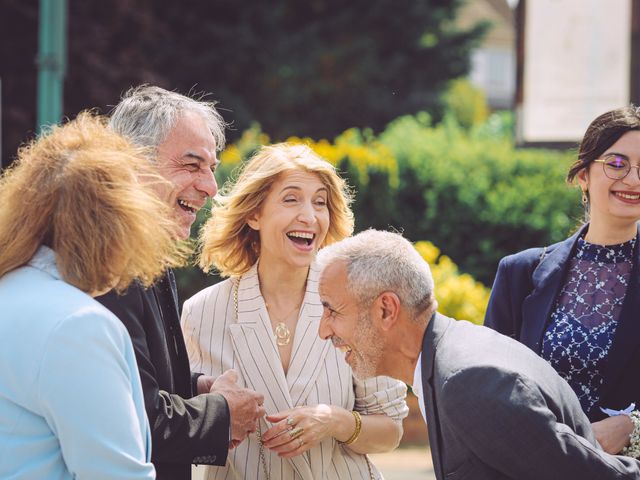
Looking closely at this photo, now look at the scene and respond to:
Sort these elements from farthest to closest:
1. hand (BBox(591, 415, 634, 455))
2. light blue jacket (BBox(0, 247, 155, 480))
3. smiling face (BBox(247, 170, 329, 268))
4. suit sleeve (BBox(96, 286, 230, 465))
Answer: smiling face (BBox(247, 170, 329, 268)) < hand (BBox(591, 415, 634, 455)) < suit sleeve (BBox(96, 286, 230, 465)) < light blue jacket (BBox(0, 247, 155, 480))

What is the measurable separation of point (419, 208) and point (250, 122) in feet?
35.8

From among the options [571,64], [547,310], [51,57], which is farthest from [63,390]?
[571,64]

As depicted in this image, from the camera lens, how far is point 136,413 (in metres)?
2.30

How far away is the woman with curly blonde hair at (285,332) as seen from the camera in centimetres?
354

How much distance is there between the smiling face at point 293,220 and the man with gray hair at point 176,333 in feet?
1.15

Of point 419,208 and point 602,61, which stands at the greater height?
point 602,61

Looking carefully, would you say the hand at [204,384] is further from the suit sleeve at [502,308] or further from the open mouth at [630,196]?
the open mouth at [630,196]

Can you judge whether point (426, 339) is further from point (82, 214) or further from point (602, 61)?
point (602, 61)

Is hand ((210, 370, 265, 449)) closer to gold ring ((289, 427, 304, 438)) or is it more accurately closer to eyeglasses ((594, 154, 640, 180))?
gold ring ((289, 427, 304, 438))

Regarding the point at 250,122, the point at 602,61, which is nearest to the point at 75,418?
the point at 602,61

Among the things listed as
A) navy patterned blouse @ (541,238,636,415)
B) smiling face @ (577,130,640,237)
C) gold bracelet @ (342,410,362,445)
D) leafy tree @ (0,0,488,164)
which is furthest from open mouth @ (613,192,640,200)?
leafy tree @ (0,0,488,164)

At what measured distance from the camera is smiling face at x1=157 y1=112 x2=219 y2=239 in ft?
11.3

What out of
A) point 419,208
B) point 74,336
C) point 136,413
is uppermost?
point 74,336

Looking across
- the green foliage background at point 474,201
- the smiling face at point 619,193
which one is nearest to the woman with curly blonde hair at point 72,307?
the smiling face at point 619,193
